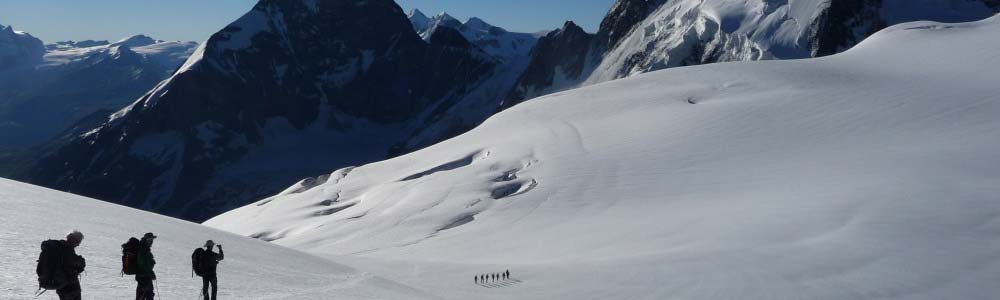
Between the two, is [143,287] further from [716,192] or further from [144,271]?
[716,192]

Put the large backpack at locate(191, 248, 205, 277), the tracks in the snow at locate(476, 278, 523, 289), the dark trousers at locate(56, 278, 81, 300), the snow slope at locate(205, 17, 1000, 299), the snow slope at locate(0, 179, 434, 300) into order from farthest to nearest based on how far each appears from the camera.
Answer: the tracks in the snow at locate(476, 278, 523, 289) → the snow slope at locate(205, 17, 1000, 299) → the snow slope at locate(0, 179, 434, 300) → the large backpack at locate(191, 248, 205, 277) → the dark trousers at locate(56, 278, 81, 300)

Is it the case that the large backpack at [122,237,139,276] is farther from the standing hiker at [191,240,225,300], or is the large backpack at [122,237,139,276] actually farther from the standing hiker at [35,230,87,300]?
the standing hiker at [191,240,225,300]

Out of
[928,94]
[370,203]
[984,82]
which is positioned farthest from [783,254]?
[370,203]

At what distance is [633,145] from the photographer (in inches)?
2499

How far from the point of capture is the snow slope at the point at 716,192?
2959cm

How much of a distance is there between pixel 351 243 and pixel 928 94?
40183 mm

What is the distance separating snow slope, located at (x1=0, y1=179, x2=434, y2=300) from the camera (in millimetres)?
17656

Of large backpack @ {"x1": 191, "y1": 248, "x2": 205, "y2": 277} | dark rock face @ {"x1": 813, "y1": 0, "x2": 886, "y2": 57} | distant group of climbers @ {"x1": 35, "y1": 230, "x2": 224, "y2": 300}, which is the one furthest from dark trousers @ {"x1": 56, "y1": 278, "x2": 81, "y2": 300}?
dark rock face @ {"x1": 813, "y1": 0, "x2": 886, "y2": 57}

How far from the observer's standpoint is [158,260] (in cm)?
2192

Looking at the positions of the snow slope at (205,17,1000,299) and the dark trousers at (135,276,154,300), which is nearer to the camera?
the dark trousers at (135,276,154,300)

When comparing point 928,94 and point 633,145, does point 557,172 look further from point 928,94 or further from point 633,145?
point 928,94

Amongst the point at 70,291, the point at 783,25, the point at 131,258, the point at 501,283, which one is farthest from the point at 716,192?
the point at 783,25

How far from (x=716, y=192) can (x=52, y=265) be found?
127ft

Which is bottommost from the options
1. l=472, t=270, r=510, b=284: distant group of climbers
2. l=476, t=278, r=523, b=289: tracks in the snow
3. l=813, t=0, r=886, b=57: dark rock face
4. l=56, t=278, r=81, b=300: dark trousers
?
l=56, t=278, r=81, b=300: dark trousers
